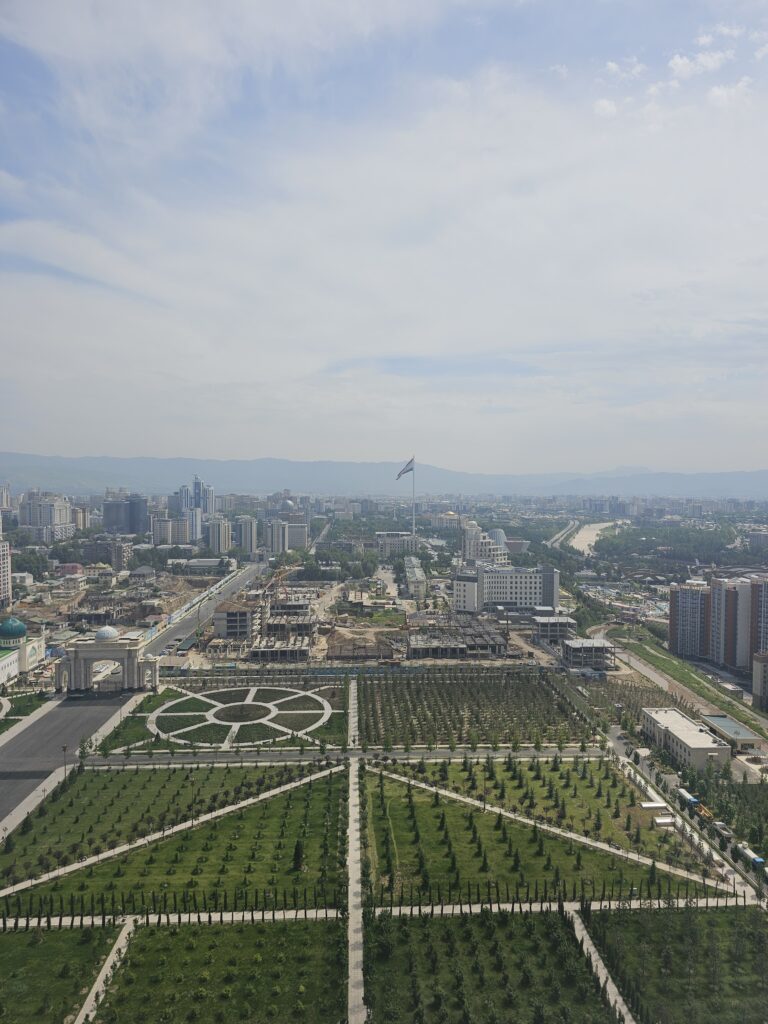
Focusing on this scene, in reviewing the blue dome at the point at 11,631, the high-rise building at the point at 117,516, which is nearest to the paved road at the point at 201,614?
the blue dome at the point at 11,631

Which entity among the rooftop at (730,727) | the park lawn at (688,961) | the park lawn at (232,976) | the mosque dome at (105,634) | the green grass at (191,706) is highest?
the mosque dome at (105,634)

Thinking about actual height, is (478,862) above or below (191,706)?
above

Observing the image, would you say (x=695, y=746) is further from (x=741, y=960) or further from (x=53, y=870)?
(x=53, y=870)

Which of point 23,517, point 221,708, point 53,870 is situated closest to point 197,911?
point 53,870

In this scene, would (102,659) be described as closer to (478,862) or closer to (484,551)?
(478,862)

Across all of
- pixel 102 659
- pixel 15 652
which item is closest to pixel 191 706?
pixel 102 659

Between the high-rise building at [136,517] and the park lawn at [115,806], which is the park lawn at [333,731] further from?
the high-rise building at [136,517]
